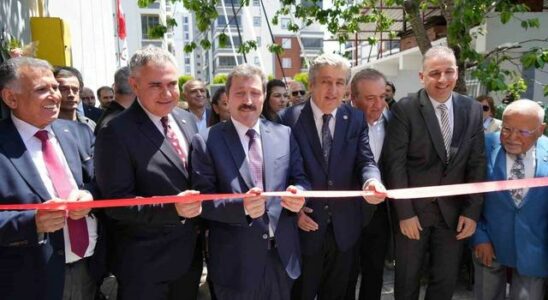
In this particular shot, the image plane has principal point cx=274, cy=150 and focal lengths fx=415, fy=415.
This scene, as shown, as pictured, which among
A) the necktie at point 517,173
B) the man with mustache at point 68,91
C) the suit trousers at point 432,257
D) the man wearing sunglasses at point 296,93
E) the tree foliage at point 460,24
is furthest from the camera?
the man wearing sunglasses at point 296,93

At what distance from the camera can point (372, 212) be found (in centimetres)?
337

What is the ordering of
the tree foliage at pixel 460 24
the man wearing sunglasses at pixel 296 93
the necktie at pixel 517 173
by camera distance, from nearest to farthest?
the necktie at pixel 517 173 < the tree foliage at pixel 460 24 < the man wearing sunglasses at pixel 296 93

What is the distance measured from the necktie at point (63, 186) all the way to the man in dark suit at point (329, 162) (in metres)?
1.45

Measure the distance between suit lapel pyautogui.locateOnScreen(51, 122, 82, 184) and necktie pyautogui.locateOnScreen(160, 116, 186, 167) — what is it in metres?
0.58

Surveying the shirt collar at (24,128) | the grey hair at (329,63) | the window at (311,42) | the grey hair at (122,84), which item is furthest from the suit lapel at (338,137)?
the window at (311,42)

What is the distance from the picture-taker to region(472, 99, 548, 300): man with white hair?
300 centimetres

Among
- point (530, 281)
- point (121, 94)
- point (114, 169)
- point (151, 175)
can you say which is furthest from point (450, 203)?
point (121, 94)

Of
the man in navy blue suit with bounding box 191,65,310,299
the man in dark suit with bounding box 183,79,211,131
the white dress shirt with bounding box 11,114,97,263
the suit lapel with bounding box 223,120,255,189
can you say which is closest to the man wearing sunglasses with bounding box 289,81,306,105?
the man in dark suit with bounding box 183,79,211,131

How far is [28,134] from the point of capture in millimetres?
2447

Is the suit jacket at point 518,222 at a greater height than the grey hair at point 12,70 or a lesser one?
lesser

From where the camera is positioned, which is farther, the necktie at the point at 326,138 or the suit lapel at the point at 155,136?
the necktie at the point at 326,138

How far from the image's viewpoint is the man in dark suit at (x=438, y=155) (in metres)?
3.10

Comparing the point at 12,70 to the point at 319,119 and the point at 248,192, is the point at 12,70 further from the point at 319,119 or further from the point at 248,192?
the point at 319,119

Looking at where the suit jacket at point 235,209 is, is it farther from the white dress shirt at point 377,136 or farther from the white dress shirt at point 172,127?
the white dress shirt at point 377,136
